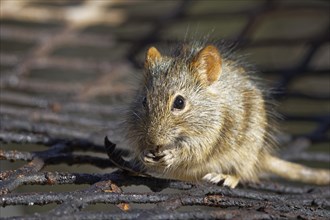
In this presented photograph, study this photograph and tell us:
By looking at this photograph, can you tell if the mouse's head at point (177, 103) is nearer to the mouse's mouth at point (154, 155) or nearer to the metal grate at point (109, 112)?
the mouse's mouth at point (154, 155)

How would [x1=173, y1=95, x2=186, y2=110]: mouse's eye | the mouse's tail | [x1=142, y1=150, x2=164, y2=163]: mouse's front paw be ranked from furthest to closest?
the mouse's tail < [x1=173, y1=95, x2=186, y2=110]: mouse's eye < [x1=142, y1=150, x2=164, y2=163]: mouse's front paw

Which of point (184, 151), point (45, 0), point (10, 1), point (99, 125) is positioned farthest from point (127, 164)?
point (45, 0)

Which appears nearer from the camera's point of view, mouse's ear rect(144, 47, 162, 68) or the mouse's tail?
mouse's ear rect(144, 47, 162, 68)

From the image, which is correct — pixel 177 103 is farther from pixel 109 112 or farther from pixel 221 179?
pixel 109 112

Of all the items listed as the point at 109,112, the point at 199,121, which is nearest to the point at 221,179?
the point at 199,121

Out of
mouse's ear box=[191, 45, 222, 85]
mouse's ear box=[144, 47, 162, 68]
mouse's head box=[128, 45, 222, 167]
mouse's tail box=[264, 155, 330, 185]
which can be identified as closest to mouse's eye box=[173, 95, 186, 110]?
mouse's head box=[128, 45, 222, 167]

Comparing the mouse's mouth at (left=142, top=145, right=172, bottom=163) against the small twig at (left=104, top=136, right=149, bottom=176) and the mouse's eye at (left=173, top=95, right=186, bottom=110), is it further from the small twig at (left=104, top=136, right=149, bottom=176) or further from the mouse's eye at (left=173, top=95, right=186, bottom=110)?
the mouse's eye at (left=173, top=95, right=186, bottom=110)

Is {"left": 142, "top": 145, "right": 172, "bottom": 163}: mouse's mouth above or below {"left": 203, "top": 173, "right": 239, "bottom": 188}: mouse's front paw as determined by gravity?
above
